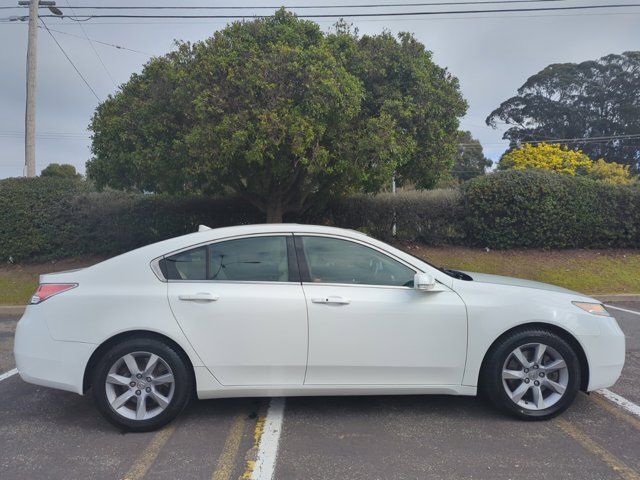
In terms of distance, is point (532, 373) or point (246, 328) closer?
point (246, 328)

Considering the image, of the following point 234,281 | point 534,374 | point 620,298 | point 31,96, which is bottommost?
point 620,298

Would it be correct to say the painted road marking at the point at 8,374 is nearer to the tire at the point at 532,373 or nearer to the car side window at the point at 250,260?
the car side window at the point at 250,260

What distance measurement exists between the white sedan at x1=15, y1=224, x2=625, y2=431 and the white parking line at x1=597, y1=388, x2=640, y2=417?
1.60 ft

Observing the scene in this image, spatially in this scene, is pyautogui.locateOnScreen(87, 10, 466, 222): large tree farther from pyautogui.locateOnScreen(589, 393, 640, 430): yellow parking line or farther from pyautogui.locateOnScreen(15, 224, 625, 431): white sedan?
pyautogui.locateOnScreen(589, 393, 640, 430): yellow parking line

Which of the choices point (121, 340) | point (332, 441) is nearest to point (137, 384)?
point (121, 340)

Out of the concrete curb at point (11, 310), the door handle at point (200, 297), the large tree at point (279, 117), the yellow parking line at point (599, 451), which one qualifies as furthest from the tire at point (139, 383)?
the concrete curb at point (11, 310)

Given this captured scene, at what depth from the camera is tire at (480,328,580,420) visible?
3695mm

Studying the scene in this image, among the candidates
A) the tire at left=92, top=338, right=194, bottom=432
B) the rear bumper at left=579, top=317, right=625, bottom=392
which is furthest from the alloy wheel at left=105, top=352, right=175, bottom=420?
the rear bumper at left=579, top=317, right=625, bottom=392

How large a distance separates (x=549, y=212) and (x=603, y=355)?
9113 millimetres

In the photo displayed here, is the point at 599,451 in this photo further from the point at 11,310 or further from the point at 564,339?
the point at 11,310

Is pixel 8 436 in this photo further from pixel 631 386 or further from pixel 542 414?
pixel 631 386

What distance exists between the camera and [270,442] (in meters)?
3.45

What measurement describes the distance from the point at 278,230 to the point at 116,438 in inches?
76.6

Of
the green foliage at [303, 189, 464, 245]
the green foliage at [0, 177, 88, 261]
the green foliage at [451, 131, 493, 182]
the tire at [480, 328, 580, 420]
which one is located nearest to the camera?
the tire at [480, 328, 580, 420]
